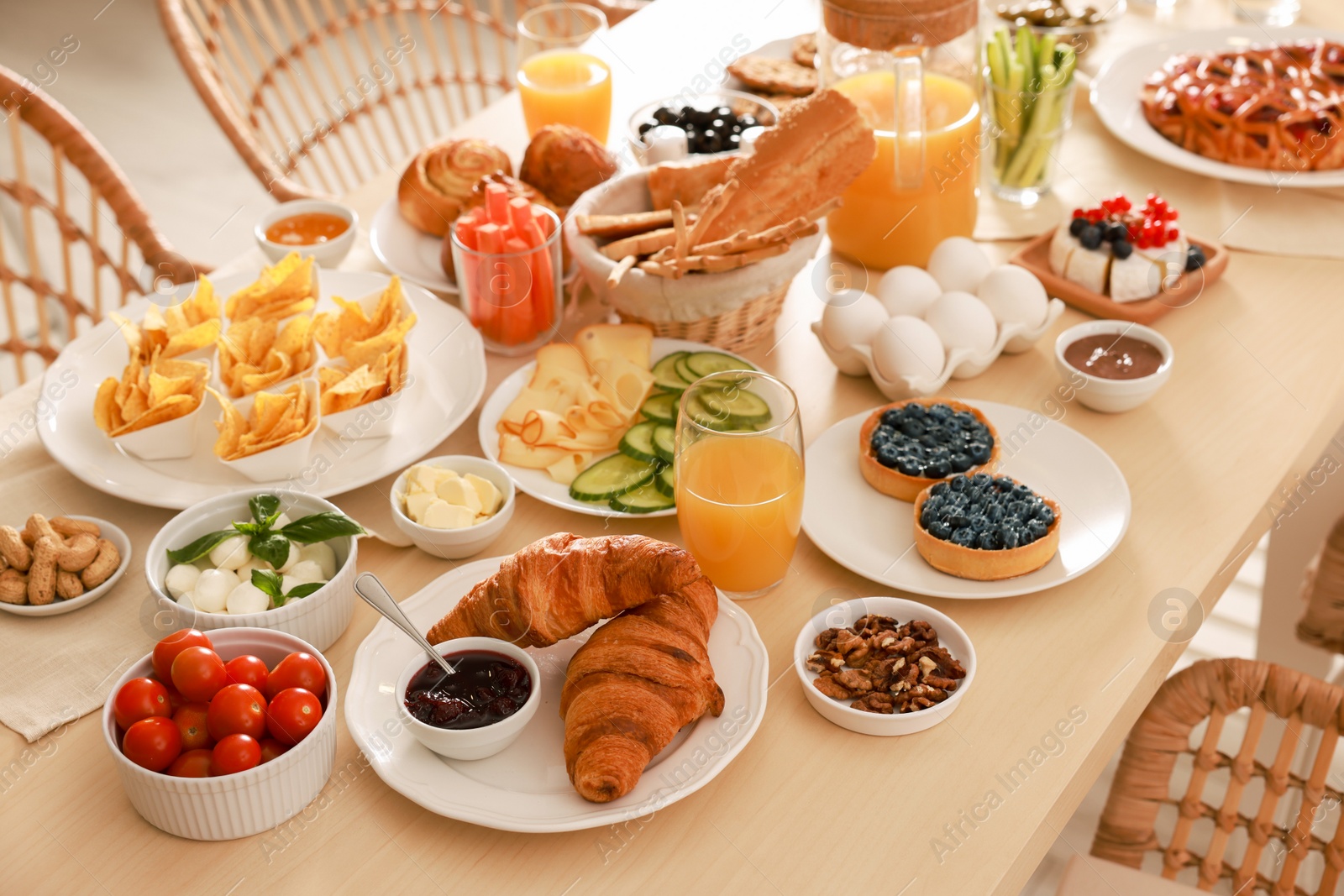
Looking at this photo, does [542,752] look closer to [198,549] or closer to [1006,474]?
[198,549]

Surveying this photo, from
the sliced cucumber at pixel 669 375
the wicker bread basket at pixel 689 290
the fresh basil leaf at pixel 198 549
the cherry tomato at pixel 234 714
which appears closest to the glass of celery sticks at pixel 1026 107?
the wicker bread basket at pixel 689 290

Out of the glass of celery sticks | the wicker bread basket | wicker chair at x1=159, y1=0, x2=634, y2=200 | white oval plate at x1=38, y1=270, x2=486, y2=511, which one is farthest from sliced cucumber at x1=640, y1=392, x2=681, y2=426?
wicker chair at x1=159, y1=0, x2=634, y2=200

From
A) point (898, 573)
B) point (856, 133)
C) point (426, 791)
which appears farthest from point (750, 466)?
point (856, 133)

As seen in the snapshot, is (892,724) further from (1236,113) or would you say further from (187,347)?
(1236,113)

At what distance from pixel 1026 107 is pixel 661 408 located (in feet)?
2.88

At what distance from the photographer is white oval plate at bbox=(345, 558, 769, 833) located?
1.05m

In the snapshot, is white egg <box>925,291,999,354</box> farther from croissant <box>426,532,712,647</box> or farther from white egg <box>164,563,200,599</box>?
white egg <box>164,563,200,599</box>

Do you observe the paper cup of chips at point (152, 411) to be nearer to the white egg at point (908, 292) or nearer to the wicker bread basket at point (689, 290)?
the wicker bread basket at point (689, 290)

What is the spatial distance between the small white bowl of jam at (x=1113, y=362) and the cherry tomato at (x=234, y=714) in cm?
108

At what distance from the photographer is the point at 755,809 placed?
3.56 ft

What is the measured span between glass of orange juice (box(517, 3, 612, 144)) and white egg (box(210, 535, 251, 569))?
100 centimetres

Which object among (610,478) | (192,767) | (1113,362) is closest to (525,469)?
(610,478)

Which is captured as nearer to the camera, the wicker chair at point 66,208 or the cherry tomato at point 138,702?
the cherry tomato at point 138,702

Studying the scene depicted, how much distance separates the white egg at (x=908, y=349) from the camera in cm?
154
